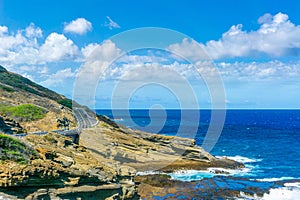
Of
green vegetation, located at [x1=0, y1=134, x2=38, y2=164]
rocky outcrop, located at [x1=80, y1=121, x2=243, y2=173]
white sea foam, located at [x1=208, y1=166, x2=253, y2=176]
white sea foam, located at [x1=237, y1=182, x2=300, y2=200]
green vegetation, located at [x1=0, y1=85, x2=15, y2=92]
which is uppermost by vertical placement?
green vegetation, located at [x1=0, y1=85, x2=15, y2=92]

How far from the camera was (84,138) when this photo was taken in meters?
50.8

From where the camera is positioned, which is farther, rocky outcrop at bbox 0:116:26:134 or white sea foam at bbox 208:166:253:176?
white sea foam at bbox 208:166:253:176

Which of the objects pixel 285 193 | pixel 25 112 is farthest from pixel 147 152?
pixel 285 193

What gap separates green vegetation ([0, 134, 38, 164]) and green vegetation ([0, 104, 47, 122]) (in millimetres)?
31041

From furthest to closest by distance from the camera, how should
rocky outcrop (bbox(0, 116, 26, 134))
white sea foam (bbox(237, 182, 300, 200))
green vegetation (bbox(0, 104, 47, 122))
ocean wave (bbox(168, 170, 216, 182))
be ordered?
green vegetation (bbox(0, 104, 47, 122))
ocean wave (bbox(168, 170, 216, 182))
white sea foam (bbox(237, 182, 300, 200))
rocky outcrop (bbox(0, 116, 26, 134))

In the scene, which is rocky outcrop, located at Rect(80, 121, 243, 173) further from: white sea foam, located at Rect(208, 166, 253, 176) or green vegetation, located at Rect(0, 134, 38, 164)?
green vegetation, located at Rect(0, 134, 38, 164)

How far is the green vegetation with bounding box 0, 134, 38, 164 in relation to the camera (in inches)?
975

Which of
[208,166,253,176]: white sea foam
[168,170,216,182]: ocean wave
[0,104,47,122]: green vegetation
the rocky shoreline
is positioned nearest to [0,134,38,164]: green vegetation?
the rocky shoreline

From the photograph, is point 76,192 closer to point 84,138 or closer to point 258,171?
point 84,138

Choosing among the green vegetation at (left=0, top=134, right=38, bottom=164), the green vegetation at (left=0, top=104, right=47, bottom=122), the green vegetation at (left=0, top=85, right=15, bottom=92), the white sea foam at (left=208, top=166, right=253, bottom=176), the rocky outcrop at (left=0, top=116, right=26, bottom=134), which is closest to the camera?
the green vegetation at (left=0, top=134, right=38, bottom=164)

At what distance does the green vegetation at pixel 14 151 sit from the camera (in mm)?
24753

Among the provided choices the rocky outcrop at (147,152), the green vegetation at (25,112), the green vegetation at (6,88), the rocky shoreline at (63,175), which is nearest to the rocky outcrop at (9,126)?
the green vegetation at (25,112)

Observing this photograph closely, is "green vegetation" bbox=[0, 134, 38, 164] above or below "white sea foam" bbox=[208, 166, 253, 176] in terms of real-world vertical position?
below

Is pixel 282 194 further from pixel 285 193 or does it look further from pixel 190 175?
pixel 190 175
